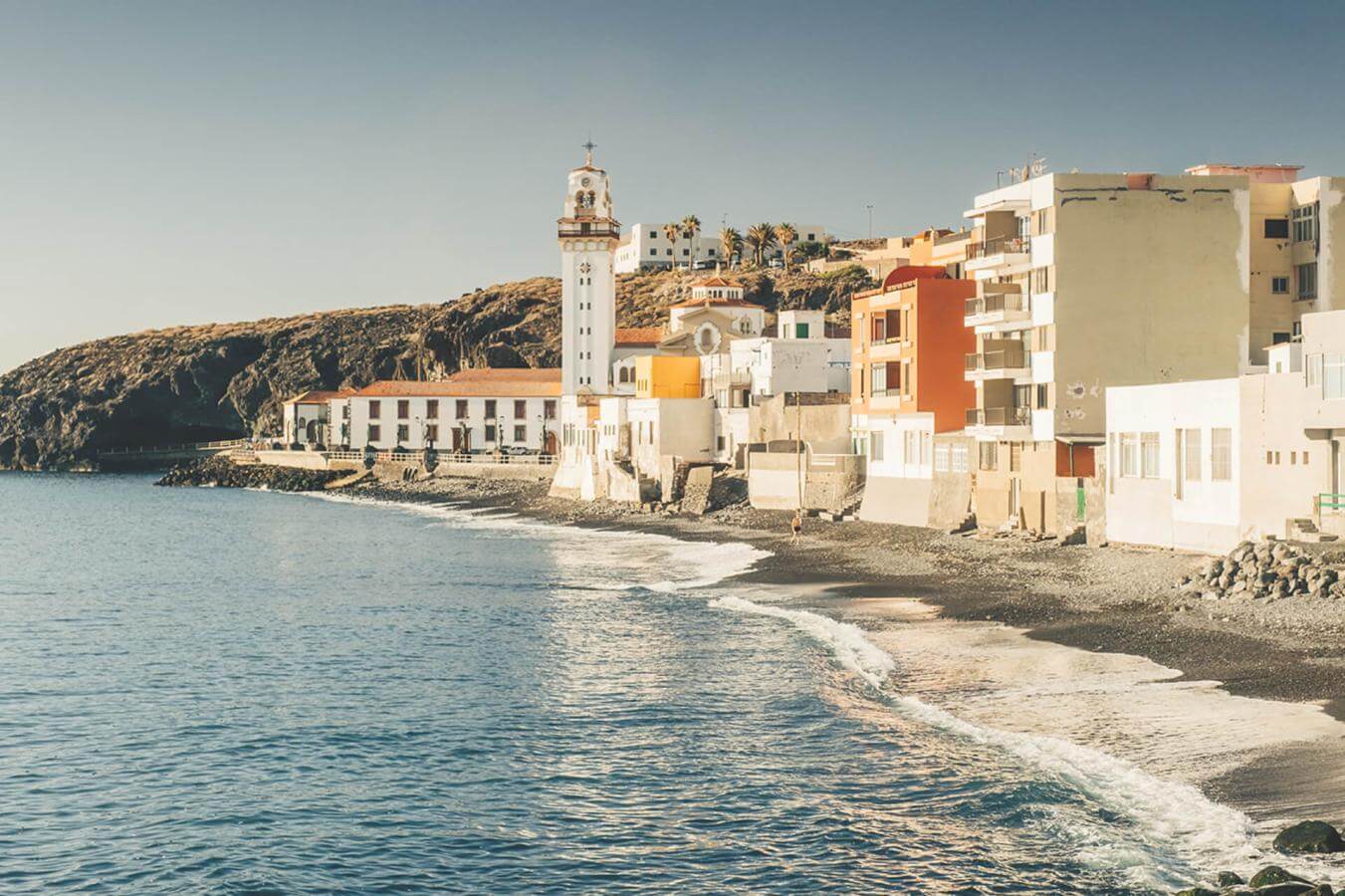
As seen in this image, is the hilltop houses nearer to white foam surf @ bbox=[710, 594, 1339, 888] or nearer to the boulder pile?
the boulder pile

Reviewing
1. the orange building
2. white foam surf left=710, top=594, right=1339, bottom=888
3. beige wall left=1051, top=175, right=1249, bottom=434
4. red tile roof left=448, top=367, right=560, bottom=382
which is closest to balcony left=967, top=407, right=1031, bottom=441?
beige wall left=1051, top=175, right=1249, bottom=434

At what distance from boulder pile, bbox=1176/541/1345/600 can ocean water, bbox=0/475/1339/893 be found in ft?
25.6

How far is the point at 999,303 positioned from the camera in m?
60.2

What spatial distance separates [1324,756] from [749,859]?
10.0 metres

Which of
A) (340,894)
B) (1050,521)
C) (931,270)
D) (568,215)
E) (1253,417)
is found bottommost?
(340,894)

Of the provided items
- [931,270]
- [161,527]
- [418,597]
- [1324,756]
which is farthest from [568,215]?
[1324,756]

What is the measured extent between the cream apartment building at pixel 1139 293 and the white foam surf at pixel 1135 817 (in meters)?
28.5

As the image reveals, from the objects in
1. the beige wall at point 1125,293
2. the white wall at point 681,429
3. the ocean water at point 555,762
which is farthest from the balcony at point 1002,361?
the white wall at point 681,429

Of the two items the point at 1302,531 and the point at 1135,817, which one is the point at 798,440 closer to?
the point at 1302,531

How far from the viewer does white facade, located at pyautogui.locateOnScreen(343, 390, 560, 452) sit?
494ft

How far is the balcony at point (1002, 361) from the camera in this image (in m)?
59.7

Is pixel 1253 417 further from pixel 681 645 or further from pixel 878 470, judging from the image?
pixel 878 470

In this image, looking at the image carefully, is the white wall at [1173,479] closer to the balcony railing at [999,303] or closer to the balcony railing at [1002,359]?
the balcony railing at [1002,359]

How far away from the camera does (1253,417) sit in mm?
43188
